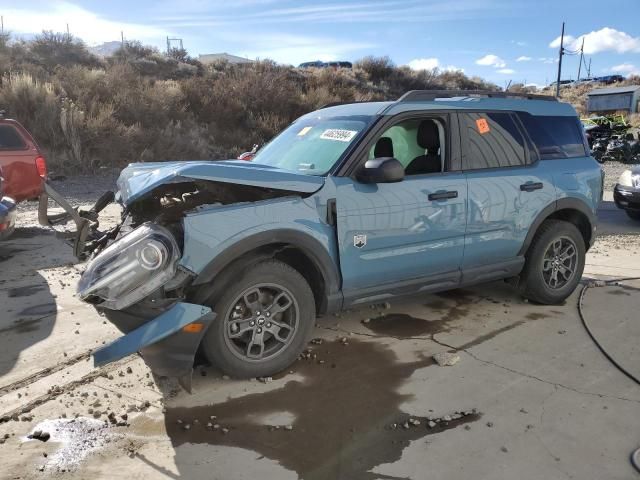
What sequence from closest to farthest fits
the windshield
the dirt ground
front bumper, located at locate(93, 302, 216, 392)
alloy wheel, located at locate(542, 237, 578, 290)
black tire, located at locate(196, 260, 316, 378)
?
the dirt ground, front bumper, located at locate(93, 302, 216, 392), black tire, located at locate(196, 260, 316, 378), the windshield, alloy wheel, located at locate(542, 237, 578, 290)

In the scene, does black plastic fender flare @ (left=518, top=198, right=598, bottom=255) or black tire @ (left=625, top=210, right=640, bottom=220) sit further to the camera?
black tire @ (left=625, top=210, right=640, bottom=220)

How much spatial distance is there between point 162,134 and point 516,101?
551 inches

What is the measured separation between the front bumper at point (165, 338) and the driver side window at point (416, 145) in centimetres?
210

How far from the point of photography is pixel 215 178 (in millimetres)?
3668

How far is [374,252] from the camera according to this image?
4270 millimetres

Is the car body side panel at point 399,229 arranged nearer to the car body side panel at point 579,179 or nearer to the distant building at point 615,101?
the car body side panel at point 579,179

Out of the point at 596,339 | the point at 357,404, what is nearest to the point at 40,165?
the point at 357,404

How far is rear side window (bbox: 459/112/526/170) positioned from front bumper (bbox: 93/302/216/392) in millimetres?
2678

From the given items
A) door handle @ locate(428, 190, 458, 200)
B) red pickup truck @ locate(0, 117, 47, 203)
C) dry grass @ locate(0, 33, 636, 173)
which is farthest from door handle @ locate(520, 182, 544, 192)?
dry grass @ locate(0, 33, 636, 173)

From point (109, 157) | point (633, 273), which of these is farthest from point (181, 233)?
point (109, 157)

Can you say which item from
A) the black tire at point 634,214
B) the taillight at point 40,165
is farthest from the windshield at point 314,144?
the black tire at point 634,214

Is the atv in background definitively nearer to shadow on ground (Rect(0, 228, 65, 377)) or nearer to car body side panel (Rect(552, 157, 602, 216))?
car body side panel (Rect(552, 157, 602, 216))

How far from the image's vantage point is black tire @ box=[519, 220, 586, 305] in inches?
212

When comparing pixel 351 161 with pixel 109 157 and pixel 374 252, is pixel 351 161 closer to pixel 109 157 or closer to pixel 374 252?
pixel 374 252
